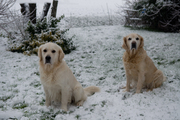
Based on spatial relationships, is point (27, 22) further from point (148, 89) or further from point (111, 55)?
point (148, 89)

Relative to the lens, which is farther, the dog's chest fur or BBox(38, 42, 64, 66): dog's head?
the dog's chest fur

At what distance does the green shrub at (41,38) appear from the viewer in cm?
650

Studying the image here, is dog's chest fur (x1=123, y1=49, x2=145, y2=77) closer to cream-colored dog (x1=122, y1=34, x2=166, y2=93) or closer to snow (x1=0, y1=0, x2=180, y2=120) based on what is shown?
cream-colored dog (x1=122, y1=34, x2=166, y2=93)

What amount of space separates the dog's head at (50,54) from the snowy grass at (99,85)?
0.87 metres

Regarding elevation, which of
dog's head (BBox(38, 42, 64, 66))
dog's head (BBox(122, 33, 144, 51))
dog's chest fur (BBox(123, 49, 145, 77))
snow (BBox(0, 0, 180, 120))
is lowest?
snow (BBox(0, 0, 180, 120))

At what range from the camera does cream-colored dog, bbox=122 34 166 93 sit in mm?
3449

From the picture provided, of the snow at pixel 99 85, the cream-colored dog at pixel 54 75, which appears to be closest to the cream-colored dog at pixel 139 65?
the snow at pixel 99 85

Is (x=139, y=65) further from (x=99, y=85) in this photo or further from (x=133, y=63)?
(x=99, y=85)

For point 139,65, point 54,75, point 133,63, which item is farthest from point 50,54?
point 139,65

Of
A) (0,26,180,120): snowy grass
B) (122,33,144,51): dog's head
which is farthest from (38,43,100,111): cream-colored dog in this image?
(122,33,144,51): dog's head

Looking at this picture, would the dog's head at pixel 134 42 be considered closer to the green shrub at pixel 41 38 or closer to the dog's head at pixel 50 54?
the dog's head at pixel 50 54

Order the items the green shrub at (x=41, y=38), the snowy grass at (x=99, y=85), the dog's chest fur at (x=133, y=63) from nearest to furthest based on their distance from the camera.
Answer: the snowy grass at (x=99, y=85), the dog's chest fur at (x=133, y=63), the green shrub at (x=41, y=38)

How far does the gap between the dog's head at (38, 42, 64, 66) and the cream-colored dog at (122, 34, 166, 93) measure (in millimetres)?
1584

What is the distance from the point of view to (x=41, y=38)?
656 centimetres
